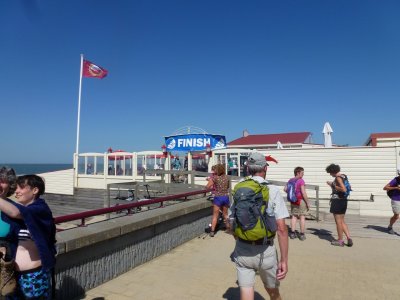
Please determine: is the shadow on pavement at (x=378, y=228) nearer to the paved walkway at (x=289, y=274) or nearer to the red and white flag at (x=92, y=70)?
the paved walkway at (x=289, y=274)

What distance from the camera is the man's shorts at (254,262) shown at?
3225 mm

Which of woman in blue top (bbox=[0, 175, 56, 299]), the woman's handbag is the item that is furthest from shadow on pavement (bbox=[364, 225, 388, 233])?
the woman's handbag

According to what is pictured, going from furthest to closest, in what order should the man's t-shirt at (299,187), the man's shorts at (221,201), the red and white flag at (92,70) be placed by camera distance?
the red and white flag at (92,70), the man's shorts at (221,201), the man's t-shirt at (299,187)

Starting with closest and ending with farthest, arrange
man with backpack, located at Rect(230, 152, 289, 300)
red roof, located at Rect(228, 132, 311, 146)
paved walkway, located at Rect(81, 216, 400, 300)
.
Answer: man with backpack, located at Rect(230, 152, 289, 300), paved walkway, located at Rect(81, 216, 400, 300), red roof, located at Rect(228, 132, 311, 146)

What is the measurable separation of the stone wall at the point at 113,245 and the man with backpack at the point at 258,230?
203 cm

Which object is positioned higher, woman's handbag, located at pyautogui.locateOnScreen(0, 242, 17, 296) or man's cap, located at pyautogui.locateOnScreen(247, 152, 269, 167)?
man's cap, located at pyautogui.locateOnScreen(247, 152, 269, 167)

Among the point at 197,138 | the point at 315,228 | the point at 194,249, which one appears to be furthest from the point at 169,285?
the point at 197,138

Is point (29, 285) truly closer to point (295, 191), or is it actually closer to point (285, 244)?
point (285, 244)

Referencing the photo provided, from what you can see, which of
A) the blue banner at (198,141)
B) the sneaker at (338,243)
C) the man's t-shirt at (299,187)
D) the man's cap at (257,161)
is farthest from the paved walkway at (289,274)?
the blue banner at (198,141)

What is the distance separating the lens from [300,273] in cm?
530

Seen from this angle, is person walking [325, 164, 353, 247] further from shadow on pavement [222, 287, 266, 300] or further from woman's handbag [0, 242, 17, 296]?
woman's handbag [0, 242, 17, 296]

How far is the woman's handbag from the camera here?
2.62m

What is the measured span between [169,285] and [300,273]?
1.98 m

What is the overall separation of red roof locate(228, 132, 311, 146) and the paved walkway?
2230 centimetres
